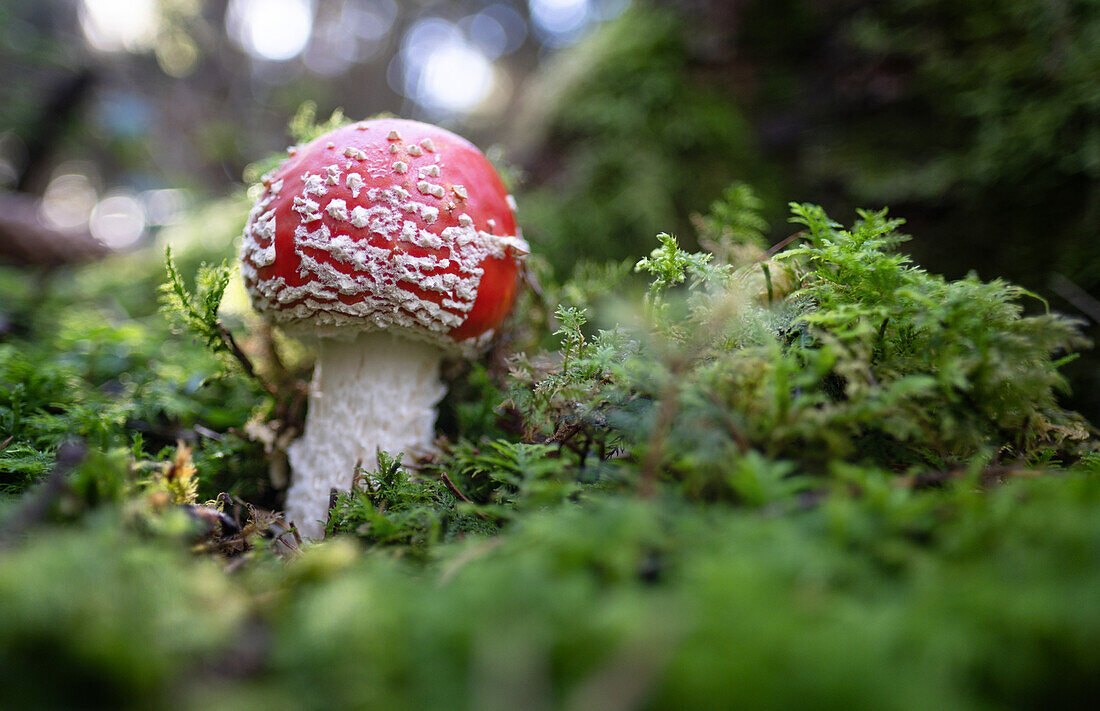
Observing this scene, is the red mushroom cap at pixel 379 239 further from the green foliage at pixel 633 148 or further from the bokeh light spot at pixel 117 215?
the bokeh light spot at pixel 117 215

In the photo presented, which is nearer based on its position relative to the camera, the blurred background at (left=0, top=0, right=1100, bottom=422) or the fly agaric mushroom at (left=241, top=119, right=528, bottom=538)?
the fly agaric mushroom at (left=241, top=119, right=528, bottom=538)

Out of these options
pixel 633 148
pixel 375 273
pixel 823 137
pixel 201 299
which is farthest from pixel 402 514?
pixel 823 137

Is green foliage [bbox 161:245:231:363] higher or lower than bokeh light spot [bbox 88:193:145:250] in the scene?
lower

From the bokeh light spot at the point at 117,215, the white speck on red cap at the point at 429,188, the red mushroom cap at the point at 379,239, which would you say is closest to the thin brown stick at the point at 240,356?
the red mushroom cap at the point at 379,239

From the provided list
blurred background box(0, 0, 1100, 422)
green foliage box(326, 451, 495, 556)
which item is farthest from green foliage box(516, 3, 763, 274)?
green foliage box(326, 451, 495, 556)

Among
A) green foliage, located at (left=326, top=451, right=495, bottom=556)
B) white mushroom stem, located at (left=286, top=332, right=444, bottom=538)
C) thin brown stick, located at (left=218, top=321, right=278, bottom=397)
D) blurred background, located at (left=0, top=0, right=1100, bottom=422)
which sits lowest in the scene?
green foliage, located at (left=326, top=451, right=495, bottom=556)

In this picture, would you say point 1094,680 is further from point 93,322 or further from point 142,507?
point 93,322

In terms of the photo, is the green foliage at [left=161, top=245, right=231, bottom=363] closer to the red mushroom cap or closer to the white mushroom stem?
the red mushroom cap

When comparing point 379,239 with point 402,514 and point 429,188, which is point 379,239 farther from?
point 402,514
